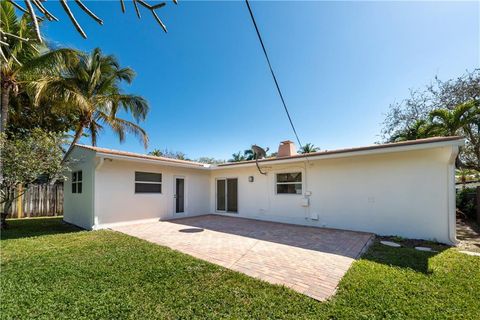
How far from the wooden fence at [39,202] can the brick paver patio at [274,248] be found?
24.6ft

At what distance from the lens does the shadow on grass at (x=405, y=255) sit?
17.2 feet

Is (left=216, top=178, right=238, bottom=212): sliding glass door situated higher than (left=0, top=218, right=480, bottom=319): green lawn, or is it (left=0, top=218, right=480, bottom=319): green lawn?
(left=216, top=178, right=238, bottom=212): sliding glass door

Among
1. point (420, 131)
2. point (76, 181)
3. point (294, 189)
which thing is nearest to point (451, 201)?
point (294, 189)

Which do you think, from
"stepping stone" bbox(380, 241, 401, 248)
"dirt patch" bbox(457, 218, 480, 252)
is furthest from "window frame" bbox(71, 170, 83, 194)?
"dirt patch" bbox(457, 218, 480, 252)

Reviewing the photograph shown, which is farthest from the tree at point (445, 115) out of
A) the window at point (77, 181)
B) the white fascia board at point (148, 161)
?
the window at point (77, 181)

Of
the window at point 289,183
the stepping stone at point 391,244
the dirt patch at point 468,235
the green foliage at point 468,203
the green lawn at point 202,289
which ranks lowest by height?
the dirt patch at point 468,235

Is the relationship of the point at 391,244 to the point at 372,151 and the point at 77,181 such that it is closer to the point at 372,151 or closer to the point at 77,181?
the point at 372,151

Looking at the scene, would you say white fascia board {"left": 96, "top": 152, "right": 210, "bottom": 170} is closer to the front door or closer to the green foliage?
the front door

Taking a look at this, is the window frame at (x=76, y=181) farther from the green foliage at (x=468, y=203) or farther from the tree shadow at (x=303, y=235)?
the green foliage at (x=468, y=203)

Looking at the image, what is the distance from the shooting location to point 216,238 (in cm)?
784

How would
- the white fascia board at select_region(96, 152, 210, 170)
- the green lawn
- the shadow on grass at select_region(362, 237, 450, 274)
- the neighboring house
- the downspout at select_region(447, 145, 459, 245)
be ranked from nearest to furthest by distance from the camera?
1. the green lawn
2. the shadow on grass at select_region(362, 237, 450, 274)
3. the downspout at select_region(447, 145, 459, 245)
4. the neighboring house
5. the white fascia board at select_region(96, 152, 210, 170)

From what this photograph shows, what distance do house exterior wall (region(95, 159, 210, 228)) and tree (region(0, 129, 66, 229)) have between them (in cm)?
168

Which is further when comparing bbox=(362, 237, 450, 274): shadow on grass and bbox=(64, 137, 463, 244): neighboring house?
bbox=(64, 137, 463, 244): neighboring house

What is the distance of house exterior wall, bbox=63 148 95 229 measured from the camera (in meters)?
9.50
